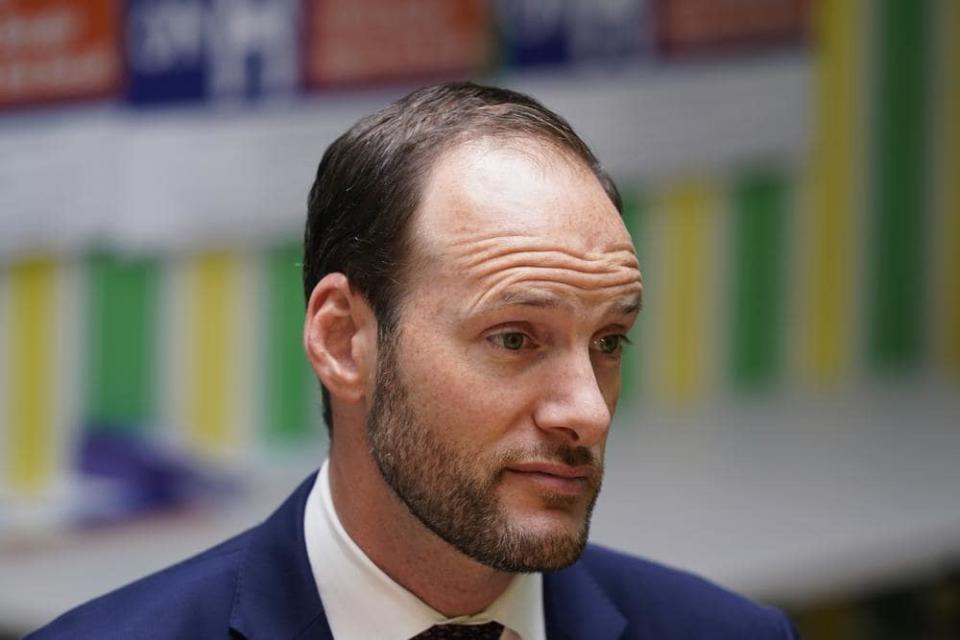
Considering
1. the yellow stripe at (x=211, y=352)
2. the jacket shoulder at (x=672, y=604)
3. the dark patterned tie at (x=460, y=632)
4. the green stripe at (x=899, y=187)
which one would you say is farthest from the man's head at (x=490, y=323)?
the green stripe at (x=899, y=187)

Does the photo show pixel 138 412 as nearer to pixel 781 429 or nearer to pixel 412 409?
pixel 781 429

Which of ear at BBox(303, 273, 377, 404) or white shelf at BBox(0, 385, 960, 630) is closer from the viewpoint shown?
ear at BBox(303, 273, 377, 404)

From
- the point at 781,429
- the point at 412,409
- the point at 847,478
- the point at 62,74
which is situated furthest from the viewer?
the point at 781,429

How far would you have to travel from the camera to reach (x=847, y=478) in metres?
4.78

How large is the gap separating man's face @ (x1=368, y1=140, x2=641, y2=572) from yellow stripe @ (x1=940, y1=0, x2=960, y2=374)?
522 centimetres

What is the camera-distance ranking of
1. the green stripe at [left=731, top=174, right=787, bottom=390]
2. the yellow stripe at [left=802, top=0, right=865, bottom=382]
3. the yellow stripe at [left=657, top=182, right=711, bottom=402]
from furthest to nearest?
the yellow stripe at [left=802, top=0, right=865, bottom=382], the green stripe at [left=731, top=174, right=787, bottom=390], the yellow stripe at [left=657, top=182, right=711, bottom=402]

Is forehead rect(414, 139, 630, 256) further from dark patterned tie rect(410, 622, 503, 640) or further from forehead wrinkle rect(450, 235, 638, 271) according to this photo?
dark patterned tie rect(410, 622, 503, 640)

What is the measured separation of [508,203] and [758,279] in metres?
4.39

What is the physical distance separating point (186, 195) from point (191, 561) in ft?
8.45

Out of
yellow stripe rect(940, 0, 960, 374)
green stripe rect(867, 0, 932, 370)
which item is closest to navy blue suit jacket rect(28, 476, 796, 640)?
green stripe rect(867, 0, 932, 370)

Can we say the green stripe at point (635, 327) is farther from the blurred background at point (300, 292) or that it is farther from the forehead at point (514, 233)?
the forehead at point (514, 233)

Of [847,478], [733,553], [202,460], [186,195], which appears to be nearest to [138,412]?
[202,460]

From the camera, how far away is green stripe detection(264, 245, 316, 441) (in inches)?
179

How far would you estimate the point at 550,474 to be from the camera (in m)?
1.61
